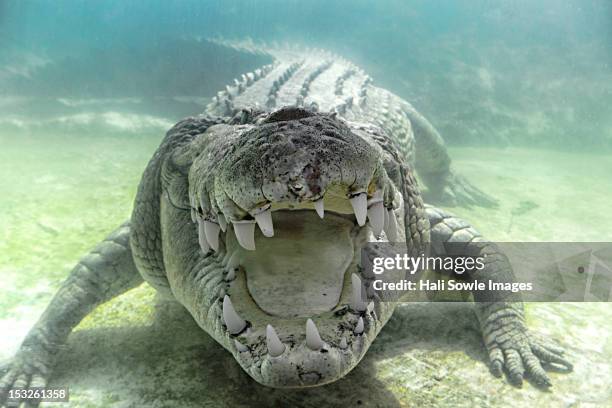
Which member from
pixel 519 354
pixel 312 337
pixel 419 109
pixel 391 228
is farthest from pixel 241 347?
pixel 419 109

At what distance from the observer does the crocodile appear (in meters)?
1.33

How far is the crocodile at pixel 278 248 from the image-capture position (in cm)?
133

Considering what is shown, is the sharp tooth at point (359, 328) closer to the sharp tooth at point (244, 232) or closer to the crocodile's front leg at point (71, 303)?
the sharp tooth at point (244, 232)

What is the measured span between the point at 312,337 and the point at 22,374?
79.2 inches

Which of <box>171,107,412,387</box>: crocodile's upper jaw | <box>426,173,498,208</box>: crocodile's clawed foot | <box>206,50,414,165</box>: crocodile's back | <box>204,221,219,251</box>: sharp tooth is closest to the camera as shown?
<box>171,107,412,387</box>: crocodile's upper jaw

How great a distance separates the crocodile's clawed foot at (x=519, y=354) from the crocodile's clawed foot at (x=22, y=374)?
98.5 inches

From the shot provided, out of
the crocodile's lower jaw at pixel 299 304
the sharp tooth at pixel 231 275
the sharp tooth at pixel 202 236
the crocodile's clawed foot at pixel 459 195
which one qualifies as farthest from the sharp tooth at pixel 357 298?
the crocodile's clawed foot at pixel 459 195

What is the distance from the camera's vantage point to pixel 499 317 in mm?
2539

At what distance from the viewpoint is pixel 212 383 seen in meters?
2.05

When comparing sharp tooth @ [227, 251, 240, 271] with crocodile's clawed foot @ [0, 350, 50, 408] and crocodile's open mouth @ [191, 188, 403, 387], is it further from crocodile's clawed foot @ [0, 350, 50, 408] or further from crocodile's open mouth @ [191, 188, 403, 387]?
crocodile's clawed foot @ [0, 350, 50, 408]

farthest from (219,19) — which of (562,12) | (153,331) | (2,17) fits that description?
(153,331)

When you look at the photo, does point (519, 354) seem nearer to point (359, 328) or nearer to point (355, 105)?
point (359, 328)

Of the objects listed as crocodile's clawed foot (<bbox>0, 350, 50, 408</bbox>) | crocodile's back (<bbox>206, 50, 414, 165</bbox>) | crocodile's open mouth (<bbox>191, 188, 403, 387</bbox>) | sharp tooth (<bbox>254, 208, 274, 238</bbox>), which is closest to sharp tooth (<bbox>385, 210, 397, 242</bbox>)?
crocodile's open mouth (<bbox>191, 188, 403, 387</bbox>)

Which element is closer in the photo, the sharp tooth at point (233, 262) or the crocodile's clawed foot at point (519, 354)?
the sharp tooth at point (233, 262)
